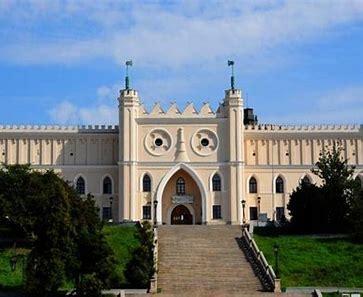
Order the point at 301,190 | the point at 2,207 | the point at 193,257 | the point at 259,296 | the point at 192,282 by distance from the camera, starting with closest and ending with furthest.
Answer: the point at 259,296, the point at 192,282, the point at 193,257, the point at 2,207, the point at 301,190

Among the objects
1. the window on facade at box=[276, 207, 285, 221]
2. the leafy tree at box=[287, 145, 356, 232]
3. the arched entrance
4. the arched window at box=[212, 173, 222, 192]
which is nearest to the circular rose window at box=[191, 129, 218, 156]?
the arched entrance

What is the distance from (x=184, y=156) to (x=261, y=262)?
2330 centimetres

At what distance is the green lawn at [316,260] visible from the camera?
4928 centimetres

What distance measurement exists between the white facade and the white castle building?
0.08 m

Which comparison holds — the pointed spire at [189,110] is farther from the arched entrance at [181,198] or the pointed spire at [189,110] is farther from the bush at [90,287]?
the bush at [90,287]

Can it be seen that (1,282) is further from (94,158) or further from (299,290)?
(94,158)

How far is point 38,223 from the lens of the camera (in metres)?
47.5

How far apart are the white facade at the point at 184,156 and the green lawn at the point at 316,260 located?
42.7 feet

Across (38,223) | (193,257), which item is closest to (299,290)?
(193,257)

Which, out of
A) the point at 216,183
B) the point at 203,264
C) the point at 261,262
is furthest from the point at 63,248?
the point at 216,183

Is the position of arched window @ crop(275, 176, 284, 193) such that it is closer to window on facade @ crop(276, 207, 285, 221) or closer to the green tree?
window on facade @ crop(276, 207, 285, 221)

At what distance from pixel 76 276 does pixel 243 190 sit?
29.2m

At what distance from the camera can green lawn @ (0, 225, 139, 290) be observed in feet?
161

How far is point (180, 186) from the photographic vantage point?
244 feet
